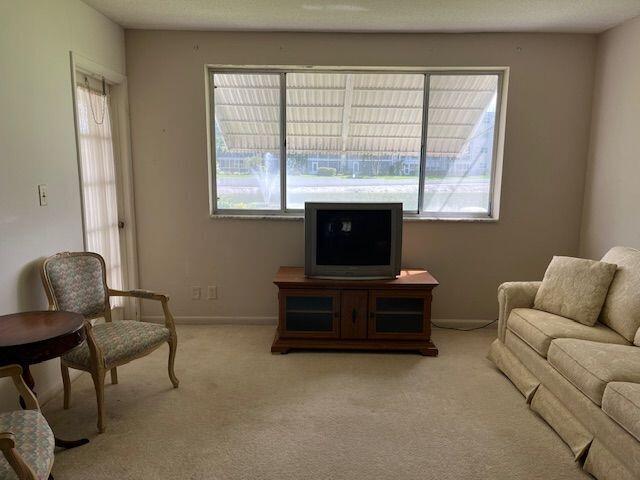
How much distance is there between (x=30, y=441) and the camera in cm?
157

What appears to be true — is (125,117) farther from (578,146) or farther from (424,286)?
(578,146)

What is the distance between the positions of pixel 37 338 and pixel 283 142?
2.50m

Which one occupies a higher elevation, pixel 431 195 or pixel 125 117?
pixel 125 117

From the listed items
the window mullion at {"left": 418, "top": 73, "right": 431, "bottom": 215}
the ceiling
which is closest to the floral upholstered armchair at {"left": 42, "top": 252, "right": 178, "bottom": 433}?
the ceiling

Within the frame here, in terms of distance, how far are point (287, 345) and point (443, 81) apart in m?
2.54

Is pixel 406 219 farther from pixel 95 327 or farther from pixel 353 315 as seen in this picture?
pixel 95 327

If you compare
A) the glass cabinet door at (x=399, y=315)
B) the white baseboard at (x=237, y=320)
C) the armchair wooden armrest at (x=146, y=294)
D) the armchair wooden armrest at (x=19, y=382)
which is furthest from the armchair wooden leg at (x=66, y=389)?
the glass cabinet door at (x=399, y=315)

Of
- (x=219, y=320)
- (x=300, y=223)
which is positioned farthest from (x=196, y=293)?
(x=300, y=223)

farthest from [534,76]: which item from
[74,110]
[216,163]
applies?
[74,110]

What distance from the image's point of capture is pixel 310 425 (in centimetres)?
243

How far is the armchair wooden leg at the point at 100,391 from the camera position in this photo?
229 centimetres

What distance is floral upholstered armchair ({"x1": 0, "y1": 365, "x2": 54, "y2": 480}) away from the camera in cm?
139

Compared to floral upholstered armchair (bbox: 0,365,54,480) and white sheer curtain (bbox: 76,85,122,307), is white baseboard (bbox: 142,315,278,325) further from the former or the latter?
floral upholstered armchair (bbox: 0,365,54,480)

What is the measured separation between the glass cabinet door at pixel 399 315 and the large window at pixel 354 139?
3.08 feet
